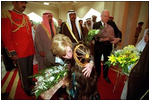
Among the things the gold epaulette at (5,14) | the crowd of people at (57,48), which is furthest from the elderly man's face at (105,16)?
the gold epaulette at (5,14)

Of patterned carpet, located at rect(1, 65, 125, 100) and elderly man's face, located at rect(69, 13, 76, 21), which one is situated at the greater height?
elderly man's face, located at rect(69, 13, 76, 21)

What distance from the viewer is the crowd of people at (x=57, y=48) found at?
938 millimetres

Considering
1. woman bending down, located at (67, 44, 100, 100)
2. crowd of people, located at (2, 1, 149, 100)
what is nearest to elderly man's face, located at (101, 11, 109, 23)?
crowd of people, located at (2, 1, 149, 100)

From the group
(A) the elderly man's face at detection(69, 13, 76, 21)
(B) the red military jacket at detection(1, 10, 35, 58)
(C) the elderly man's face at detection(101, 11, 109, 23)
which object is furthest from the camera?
(A) the elderly man's face at detection(69, 13, 76, 21)

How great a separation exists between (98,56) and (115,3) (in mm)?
3026

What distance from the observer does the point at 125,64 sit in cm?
124

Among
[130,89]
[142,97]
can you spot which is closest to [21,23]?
[130,89]

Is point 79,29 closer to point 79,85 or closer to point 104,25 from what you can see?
point 104,25

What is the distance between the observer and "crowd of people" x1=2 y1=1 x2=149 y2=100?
94 cm

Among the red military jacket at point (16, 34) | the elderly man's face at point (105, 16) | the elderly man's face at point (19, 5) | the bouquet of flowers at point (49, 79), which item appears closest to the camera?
the bouquet of flowers at point (49, 79)

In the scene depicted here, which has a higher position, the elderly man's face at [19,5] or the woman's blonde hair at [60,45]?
the elderly man's face at [19,5]

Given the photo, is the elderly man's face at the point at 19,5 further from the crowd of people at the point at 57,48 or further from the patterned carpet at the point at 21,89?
the patterned carpet at the point at 21,89

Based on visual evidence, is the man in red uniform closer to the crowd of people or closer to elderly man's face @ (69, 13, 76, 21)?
the crowd of people

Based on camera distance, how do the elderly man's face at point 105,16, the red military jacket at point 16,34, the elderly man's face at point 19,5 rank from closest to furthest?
the red military jacket at point 16,34, the elderly man's face at point 19,5, the elderly man's face at point 105,16
